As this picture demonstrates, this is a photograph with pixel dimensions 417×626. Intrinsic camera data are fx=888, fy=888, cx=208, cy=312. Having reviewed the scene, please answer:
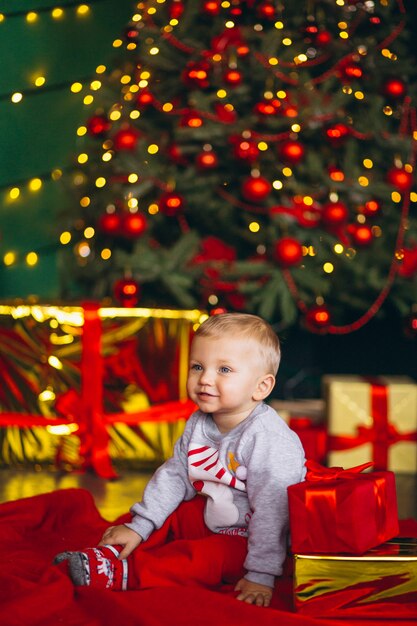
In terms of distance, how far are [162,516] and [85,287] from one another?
5.84 ft

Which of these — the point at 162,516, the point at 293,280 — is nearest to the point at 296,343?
the point at 293,280

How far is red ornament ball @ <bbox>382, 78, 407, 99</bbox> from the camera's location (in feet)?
11.1

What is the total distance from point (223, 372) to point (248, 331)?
93mm

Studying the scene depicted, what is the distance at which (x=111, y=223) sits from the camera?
3.12 metres

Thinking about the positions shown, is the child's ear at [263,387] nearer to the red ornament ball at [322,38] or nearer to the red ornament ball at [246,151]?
the red ornament ball at [246,151]

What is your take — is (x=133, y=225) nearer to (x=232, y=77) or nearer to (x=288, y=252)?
(x=288, y=252)

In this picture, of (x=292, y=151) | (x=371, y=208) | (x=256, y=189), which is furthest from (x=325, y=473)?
(x=371, y=208)

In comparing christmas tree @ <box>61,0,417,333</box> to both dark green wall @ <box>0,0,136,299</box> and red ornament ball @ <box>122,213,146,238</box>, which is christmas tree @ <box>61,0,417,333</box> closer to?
red ornament ball @ <box>122,213,146,238</box>

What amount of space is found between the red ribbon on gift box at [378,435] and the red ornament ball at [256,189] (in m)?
0.76

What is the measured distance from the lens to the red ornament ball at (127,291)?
3.05 m

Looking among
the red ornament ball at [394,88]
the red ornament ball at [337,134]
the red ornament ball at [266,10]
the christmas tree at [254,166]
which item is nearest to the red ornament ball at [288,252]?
the christmas tree at [254,166]

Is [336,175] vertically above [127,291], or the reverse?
[336,175]

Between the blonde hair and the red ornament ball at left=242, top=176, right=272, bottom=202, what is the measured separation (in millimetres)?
1412

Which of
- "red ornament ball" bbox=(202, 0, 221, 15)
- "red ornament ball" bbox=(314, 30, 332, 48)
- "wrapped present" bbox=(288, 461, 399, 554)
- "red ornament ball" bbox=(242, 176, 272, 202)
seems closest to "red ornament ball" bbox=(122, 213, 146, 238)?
"red ornament ball" bbox=(242, 176, 272, 202)
